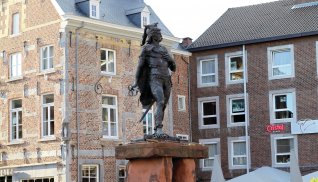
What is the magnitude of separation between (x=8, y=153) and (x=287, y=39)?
1502 centimetres

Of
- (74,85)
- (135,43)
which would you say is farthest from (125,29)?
(74,85)

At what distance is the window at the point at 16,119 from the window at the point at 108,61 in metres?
4.25

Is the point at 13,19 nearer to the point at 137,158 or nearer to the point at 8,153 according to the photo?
the point at 8,153

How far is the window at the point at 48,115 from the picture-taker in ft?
99.9

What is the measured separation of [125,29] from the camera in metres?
32.3

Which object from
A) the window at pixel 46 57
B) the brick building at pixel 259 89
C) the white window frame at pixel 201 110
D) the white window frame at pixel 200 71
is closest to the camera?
the window at pixel 46 57

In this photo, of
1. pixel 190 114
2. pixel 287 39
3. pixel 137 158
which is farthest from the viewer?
pixel 190 114

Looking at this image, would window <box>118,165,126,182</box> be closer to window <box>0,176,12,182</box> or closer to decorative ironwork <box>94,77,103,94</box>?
decorative ironwork <box>94,77,103,94</box>

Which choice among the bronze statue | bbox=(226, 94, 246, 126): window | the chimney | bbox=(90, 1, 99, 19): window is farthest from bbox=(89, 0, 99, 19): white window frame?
the bronze statue

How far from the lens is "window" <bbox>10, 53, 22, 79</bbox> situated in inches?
1273

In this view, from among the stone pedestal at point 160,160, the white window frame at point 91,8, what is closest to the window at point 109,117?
the white window frame at point 91,8

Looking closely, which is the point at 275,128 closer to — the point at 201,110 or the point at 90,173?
the point at 201,110

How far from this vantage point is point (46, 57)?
3116cm

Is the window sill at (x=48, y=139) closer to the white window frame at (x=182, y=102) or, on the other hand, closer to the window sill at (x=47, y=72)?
the window sill at (x=47, y=72)
